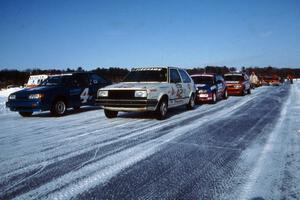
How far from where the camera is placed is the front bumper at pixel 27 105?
994 cm

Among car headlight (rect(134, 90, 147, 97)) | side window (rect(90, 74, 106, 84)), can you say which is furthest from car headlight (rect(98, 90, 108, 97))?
side window (rect(90, 74, 106, 84))

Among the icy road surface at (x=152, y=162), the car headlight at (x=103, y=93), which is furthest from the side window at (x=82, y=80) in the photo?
the icy road surface at (x=152, y=162)

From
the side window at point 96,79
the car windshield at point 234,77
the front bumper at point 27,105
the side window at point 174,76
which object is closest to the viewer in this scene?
the front bumper at point 27,105

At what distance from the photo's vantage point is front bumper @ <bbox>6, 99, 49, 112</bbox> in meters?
9.94

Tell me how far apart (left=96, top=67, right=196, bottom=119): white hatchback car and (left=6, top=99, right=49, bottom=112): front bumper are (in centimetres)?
214

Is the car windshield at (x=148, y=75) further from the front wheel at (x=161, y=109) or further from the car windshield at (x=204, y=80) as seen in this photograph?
the car windshield at (x=204, y=80)

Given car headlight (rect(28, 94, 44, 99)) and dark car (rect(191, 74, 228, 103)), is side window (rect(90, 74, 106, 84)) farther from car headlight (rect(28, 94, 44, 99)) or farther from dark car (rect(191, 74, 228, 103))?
dark car (rect(191, 74, 228, 103))

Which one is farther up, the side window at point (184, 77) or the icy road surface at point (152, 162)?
the side window at point (184, 77)

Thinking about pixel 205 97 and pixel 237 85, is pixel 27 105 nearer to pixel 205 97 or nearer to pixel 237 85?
pixel 205 97

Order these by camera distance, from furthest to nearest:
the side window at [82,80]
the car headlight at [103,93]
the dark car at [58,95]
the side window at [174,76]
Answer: the side window at [82,80] < the side window at [174,76] < the dark car at [58,95] < the car headlight at [103,93]

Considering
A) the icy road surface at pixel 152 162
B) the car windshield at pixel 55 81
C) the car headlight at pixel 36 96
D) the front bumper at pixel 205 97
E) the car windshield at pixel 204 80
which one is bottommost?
the icy road surface at pixel 152 162

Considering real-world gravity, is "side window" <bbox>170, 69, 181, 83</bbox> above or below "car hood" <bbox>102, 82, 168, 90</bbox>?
above

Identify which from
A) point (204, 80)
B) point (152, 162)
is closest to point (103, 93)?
point (152, 162)

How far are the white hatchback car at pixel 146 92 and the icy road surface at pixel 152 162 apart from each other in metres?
1.39
